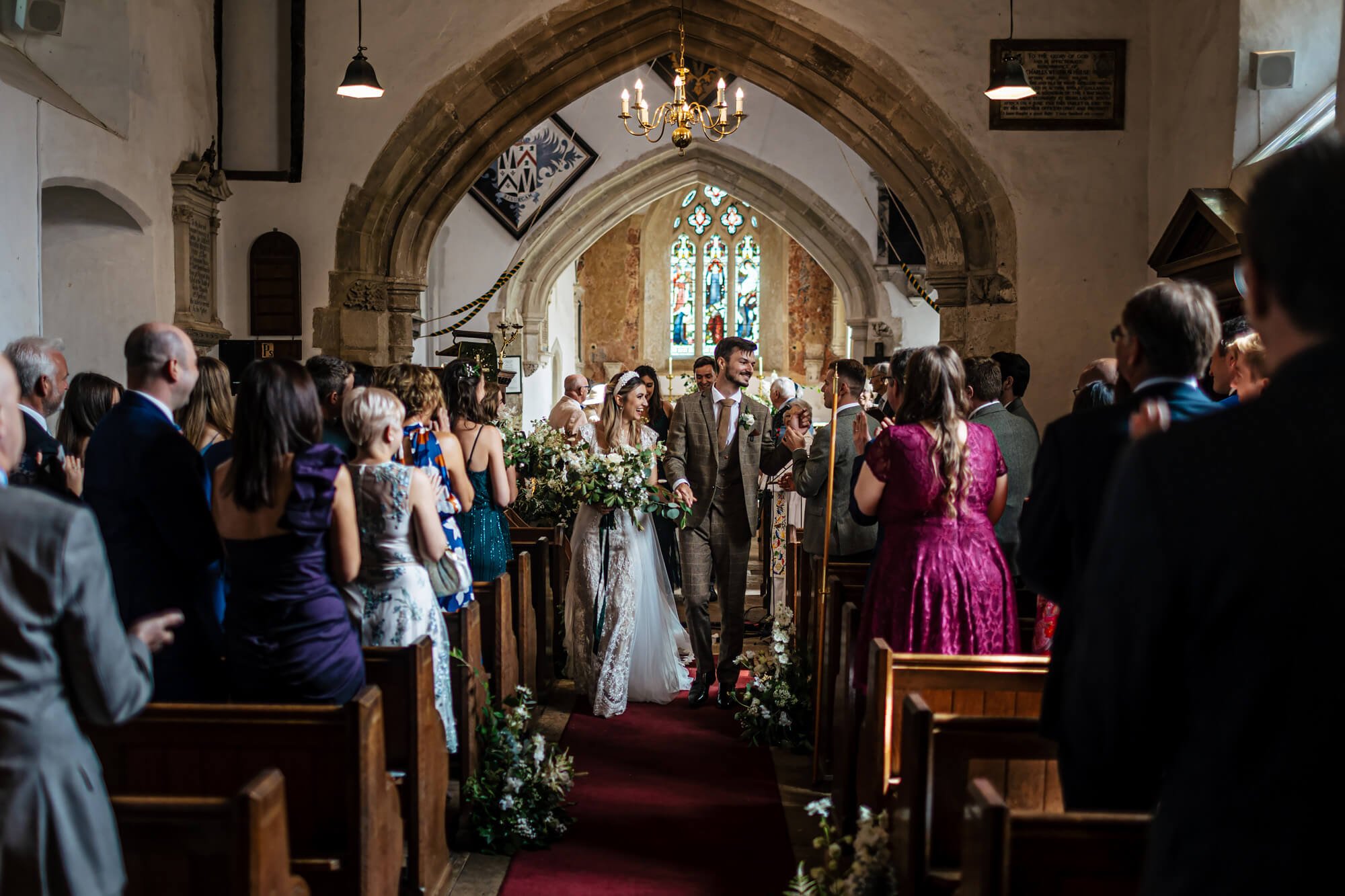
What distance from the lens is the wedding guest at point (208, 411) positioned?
3459 mm

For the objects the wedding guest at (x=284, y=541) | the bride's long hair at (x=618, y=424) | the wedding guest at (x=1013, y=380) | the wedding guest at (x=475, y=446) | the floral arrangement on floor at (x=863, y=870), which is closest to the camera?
the wedding guest at (x=284, y=541)

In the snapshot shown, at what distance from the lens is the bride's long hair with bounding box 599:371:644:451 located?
5566 mm

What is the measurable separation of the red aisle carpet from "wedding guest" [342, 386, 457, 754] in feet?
2.30

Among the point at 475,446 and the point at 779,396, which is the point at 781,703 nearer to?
the point at 475,446

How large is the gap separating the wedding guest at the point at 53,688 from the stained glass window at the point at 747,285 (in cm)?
2054

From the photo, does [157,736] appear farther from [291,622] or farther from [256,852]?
[256,852]

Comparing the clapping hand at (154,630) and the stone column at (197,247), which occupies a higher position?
the stone column at (197,247)

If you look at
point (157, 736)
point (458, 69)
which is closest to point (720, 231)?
point (458, 69)

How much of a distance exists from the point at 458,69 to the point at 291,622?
6324 millimetres

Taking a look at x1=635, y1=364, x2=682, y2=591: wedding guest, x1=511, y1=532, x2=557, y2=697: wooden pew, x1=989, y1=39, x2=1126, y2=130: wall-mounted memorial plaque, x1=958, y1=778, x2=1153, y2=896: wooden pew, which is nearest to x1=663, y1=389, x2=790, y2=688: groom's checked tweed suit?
x1=635, y1=364, x2=682, y2=591: wedding guest

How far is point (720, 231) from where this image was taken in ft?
72.4

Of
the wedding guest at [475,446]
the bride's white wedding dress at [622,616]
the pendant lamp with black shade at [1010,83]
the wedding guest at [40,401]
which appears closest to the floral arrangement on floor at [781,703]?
the bride's white wedding dress at [622,616]

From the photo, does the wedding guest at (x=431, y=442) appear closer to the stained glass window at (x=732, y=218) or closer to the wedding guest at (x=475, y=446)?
the wedding guest at (x=475, y=446)

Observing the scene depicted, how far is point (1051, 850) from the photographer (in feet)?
6.11
